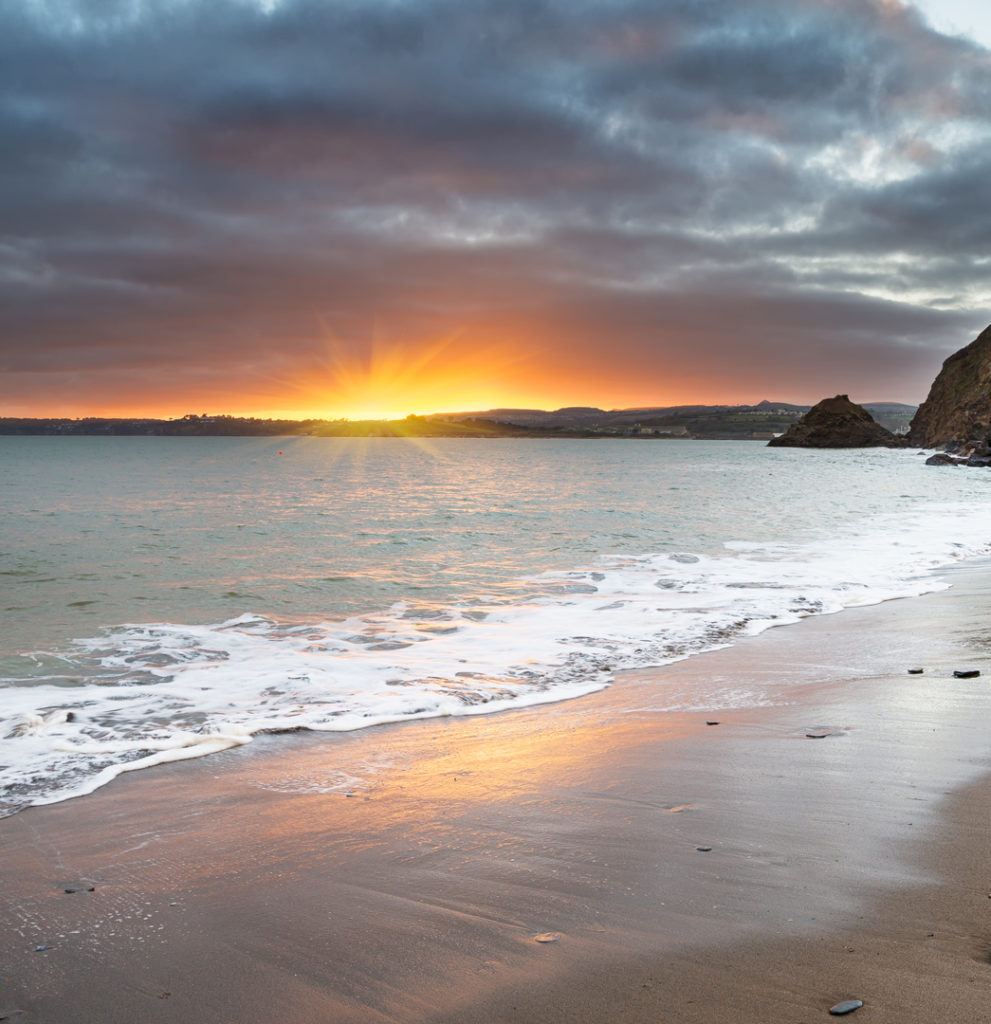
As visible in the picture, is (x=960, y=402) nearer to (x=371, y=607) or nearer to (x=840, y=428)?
(x=840, y=428)

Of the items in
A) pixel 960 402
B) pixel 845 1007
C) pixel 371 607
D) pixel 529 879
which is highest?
pixel 960 402

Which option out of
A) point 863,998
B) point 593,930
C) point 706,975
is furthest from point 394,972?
point 863,998

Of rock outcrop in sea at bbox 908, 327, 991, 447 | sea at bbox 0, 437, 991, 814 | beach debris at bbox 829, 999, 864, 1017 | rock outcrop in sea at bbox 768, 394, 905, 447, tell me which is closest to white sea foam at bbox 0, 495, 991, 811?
sea at bbox 0, 437, 991, 814

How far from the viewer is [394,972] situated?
269cm

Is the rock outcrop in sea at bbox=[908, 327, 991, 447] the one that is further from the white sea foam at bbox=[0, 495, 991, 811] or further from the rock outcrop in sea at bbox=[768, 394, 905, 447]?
the white sea foam at bbox=[0, 495, 991, 811]

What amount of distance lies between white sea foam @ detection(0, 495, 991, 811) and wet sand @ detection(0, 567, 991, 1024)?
665 mm

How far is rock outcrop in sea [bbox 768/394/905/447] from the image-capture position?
160113 millimetres

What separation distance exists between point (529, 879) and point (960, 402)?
379 ft

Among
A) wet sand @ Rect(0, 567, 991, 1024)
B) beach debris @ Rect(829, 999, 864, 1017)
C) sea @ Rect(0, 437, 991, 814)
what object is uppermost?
beach debris @ Rect(829, 999, 864, 1017)

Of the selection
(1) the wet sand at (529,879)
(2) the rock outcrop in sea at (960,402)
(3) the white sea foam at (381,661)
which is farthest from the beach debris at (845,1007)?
(2) the rock outcrop in sea at (960,402)

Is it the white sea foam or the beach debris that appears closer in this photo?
the beach debris

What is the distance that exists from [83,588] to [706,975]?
49.5ft

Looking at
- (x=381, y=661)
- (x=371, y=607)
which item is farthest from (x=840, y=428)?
(x=381, y=661)

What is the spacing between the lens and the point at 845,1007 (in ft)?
7.66
